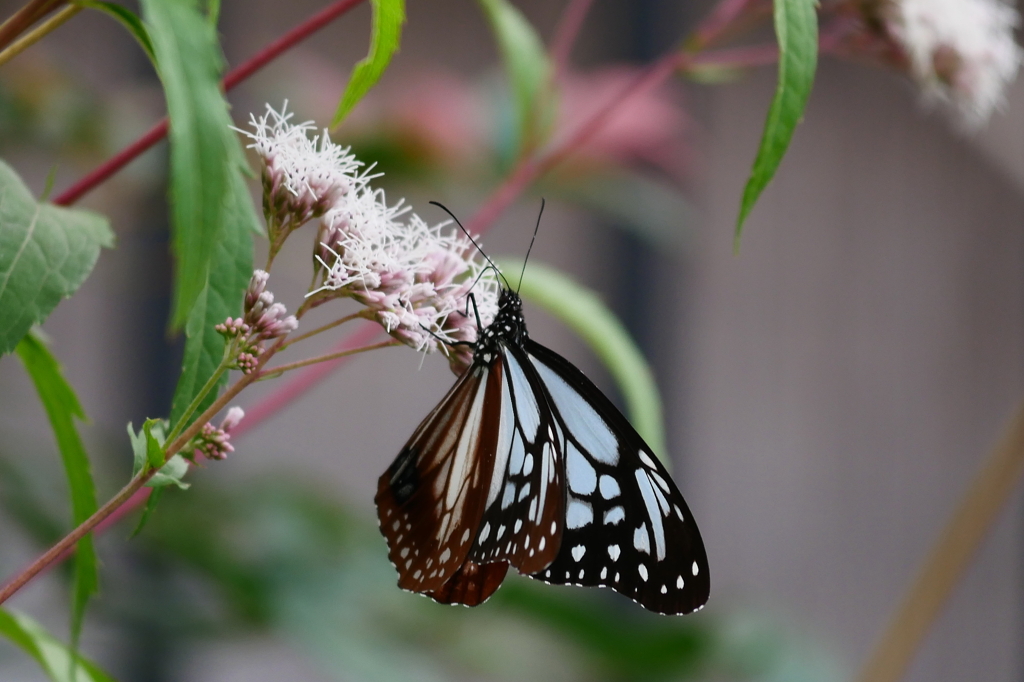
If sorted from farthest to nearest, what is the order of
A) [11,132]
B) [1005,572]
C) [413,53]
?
1. [1005,572]
2. [413,53]
3. [11,132]

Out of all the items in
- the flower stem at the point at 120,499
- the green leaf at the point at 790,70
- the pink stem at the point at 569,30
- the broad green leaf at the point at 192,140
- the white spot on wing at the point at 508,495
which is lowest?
the flower stem at the point at 120,499

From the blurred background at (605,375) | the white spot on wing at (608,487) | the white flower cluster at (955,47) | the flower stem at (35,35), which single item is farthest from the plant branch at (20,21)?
the blurred background at (605,375)

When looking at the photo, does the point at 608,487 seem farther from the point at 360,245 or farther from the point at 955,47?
the point at 955,47

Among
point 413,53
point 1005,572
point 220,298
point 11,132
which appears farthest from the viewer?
point 1005,572

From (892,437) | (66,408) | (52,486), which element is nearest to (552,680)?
(52,486)

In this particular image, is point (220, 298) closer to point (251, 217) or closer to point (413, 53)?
point (251, 217)

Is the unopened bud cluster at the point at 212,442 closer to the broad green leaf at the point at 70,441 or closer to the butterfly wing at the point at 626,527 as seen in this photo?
the broad green leaf at the point at 70,441

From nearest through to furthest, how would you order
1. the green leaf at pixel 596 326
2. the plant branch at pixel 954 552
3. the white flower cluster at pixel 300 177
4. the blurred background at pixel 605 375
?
1. the white flower cluster at pixel 300 177
2. the green leaf at pixel 596 326
3. the plant branch at pixel 954 552
4. the blurred background at pixel 605 375
